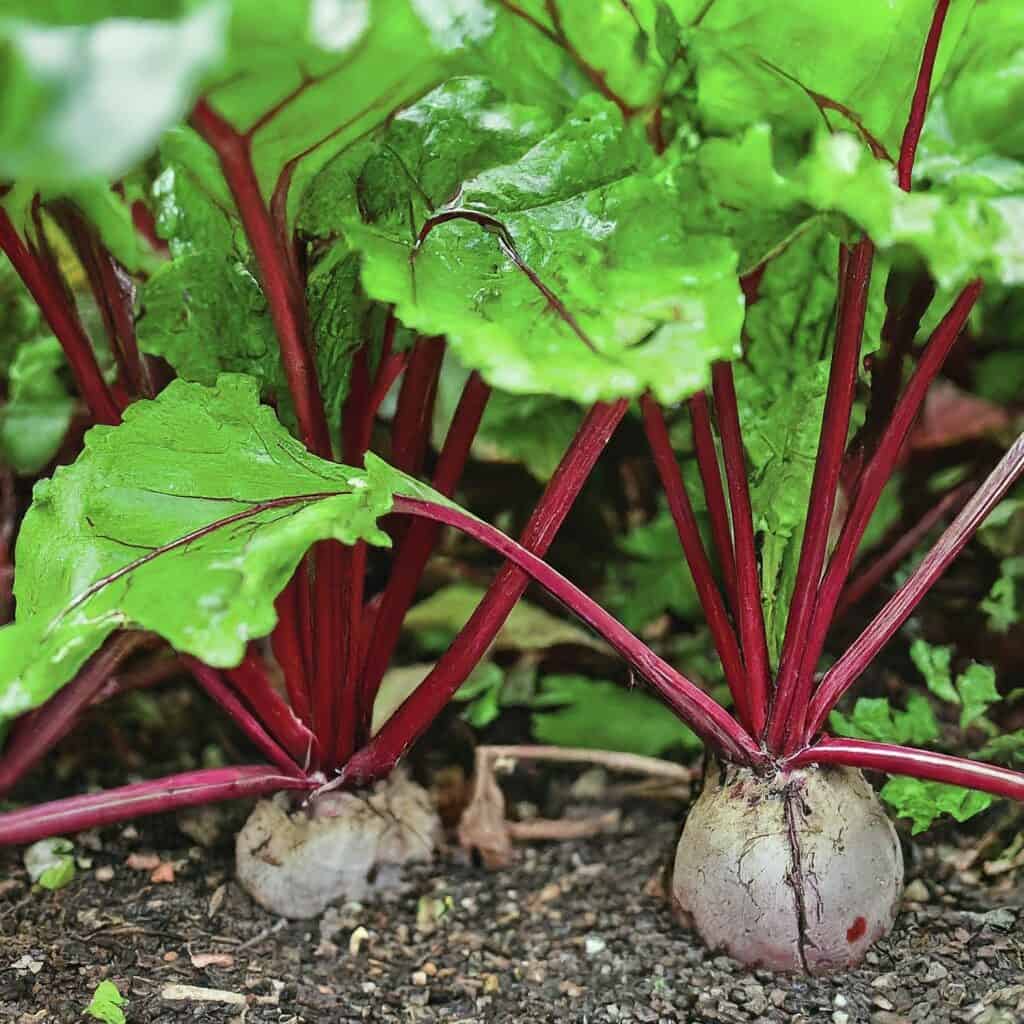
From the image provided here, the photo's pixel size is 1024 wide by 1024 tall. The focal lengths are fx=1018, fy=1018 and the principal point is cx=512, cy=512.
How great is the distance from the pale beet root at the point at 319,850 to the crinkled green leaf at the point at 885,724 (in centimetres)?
49

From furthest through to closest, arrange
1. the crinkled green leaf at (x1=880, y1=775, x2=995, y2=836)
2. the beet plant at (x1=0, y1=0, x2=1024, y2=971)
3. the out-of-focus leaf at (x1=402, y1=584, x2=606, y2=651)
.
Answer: the out-of-focus leaf at (x1=402, y1=584, x2=606, y2=651)
the crinkled green leaf at (x1=880, y1=775, x2=995, y2=836)
the beet plant at (x1=0, y1=0, x2=1024, y2=971)

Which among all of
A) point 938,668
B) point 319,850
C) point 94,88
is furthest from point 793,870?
point 94,88

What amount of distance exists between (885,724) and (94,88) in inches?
36.1

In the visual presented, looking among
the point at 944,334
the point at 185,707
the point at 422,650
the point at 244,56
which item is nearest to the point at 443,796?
the point at 422,650

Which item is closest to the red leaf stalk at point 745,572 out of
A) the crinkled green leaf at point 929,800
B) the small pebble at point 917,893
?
the crinkled green leaf at point 929,800

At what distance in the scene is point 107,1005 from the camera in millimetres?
845

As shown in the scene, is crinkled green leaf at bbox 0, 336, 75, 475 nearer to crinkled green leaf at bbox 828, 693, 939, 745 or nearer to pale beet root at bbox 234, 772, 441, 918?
pale beet root at bbox 234, 772, 441, 918

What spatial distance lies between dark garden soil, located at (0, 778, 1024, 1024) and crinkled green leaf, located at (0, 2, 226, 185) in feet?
2.34

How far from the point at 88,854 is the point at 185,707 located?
279mm

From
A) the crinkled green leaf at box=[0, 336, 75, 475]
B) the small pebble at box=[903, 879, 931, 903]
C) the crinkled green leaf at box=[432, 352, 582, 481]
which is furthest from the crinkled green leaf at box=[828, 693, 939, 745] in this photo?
the crinkled green leaf at box=[0, 336, 75, 475]

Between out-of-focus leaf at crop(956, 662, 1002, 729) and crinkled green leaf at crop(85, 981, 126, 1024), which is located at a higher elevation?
out-of-focus leaf at crop(956, 662, 1002, 729)

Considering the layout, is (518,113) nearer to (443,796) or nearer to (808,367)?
(808,367)

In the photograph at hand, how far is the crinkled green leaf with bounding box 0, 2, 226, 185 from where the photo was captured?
48 centimetres

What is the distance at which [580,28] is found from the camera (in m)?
0.88
